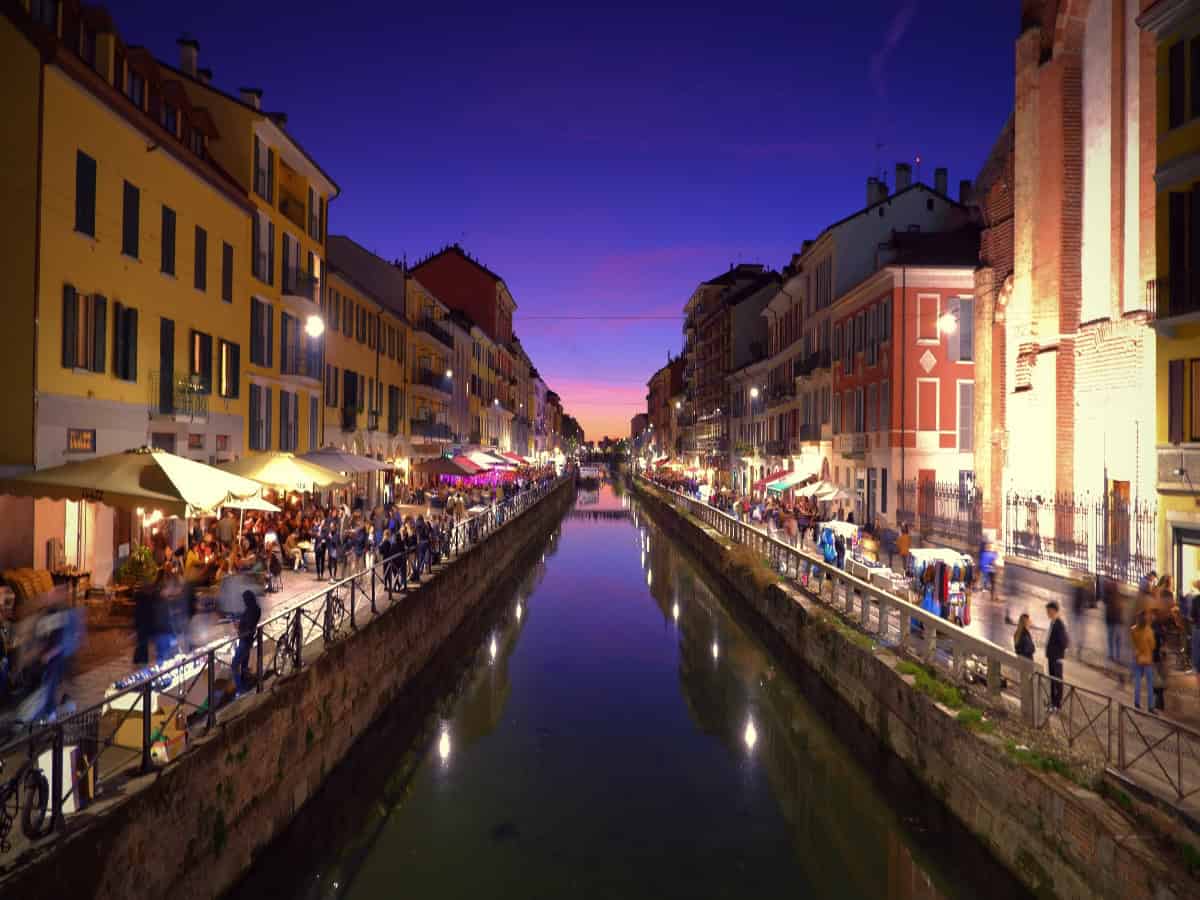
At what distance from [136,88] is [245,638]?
45.0 feet

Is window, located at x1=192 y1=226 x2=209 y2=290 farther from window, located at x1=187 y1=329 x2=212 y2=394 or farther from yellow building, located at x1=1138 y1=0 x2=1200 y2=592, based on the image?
yellow building, located at x1=1138 y1=0 x2=1200 y2=592

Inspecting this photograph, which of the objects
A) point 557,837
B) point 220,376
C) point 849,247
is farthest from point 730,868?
point 849,247

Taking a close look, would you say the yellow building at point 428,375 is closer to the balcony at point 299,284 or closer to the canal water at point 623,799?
the balcony at point 299,284

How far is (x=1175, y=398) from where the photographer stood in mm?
14203

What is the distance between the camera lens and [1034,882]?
8.79 m

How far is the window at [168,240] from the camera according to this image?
18266mm

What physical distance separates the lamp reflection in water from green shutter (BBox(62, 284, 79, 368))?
13837 millimetres

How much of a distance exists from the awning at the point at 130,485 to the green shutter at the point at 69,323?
4.08 metres

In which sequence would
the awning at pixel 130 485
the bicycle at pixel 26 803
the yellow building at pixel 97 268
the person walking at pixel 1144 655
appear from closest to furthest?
the bicycle at pixel 26 803, the person walking at pixel 1144 655, the awning at pixel 130 485, the yellow building at pixel 97 268

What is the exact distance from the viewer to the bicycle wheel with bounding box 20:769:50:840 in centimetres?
604

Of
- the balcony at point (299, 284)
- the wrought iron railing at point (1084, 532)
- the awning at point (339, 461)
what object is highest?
the balcony at point (299, 284)

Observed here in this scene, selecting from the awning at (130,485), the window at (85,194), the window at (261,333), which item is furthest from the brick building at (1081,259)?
the window at (261,333)

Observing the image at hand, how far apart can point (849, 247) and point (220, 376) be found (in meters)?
27.3

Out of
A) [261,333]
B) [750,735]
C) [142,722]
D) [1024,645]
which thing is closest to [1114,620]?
[1024,645]
